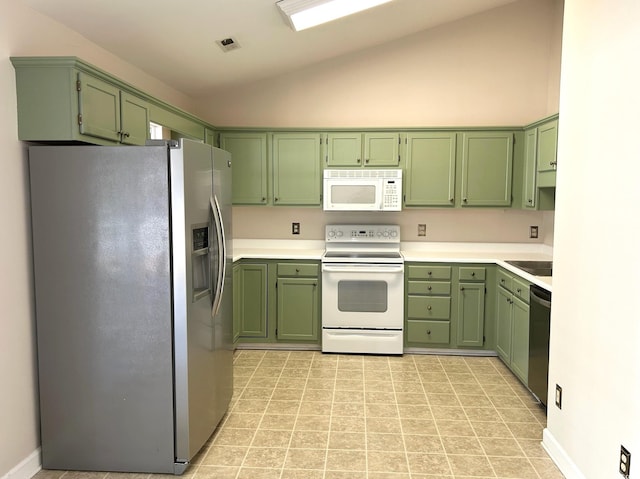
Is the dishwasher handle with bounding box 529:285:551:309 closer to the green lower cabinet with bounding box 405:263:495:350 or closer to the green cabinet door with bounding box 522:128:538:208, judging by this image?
the green lower cabinet with bounding box 405:263:495:350

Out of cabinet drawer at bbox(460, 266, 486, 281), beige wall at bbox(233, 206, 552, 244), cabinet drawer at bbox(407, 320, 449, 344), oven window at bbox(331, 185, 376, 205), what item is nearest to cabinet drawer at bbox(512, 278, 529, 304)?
cabinet drawer at bbox(460, 266, 486, 281)

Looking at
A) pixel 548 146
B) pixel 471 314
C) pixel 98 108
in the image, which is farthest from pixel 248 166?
pixel 548 146

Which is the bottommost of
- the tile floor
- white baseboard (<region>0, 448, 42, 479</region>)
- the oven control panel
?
the tile floor

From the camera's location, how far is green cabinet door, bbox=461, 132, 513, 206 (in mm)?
4305

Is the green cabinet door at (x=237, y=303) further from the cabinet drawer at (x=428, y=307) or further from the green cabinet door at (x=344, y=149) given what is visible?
the cabinet drawer at (x=428, y=307)

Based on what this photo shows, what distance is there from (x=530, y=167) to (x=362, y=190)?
59.0 inches

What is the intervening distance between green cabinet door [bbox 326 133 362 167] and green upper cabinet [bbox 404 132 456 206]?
0.46 metres

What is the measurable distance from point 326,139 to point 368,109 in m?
0.63

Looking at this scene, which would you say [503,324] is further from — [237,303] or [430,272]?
[237,303]

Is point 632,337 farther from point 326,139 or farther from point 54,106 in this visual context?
point 326,139

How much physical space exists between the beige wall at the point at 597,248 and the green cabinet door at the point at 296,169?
234 cm

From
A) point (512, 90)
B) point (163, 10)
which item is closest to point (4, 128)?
point (163, 10)

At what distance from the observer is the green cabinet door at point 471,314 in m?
4.17

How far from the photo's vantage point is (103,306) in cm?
233
